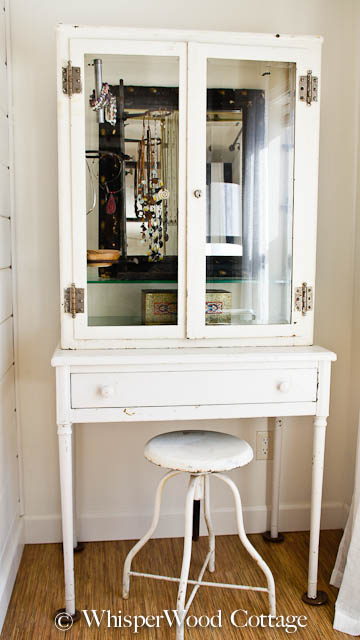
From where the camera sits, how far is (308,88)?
6.72 feet

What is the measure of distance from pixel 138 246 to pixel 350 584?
49.9 inches

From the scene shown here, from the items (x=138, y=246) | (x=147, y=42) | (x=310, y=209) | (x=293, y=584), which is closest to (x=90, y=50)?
(x=147, y=42)

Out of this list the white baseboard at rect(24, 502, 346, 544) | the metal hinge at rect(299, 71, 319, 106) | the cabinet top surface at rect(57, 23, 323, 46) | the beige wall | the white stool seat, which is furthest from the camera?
the white baseboard at rect(24, 502, 346, 544)

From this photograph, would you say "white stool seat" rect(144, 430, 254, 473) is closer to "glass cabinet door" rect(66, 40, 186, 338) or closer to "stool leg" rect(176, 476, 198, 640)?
"stool leg" rect(176, 476, 198, 640)

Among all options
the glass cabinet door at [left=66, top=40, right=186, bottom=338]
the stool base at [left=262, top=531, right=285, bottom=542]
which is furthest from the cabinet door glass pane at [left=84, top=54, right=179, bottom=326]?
the stool base at [left=262, top=531, right=285, bottom=542]

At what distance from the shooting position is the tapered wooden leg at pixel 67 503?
192cm

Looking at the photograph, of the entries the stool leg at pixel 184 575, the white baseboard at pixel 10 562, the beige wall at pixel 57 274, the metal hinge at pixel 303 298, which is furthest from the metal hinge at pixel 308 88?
the white baseboard at pixel 10 562

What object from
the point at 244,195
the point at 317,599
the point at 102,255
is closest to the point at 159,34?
the point at 244,195

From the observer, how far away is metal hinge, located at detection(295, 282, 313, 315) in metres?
2.11

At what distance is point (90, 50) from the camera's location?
6.43 ft

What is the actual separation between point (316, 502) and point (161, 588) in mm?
609

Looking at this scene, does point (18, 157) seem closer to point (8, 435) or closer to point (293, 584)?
point (8, 435)

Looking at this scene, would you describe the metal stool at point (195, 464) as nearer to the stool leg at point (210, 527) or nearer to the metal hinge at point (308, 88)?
the stool leg at point (210, 527)

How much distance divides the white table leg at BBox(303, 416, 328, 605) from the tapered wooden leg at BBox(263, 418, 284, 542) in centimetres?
37
